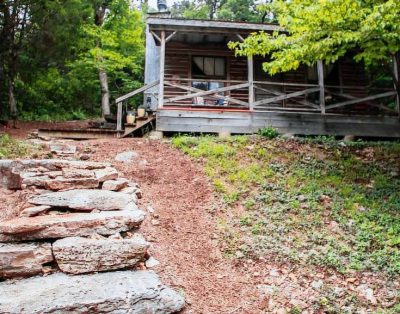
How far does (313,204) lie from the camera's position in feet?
20.7

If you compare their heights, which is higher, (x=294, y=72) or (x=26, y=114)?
(x=294, y=72)

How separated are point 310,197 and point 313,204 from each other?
266 mm

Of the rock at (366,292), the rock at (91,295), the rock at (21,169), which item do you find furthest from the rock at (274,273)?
the rock at (21,169)

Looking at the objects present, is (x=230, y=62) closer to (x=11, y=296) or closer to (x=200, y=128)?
(x=200, y=128)

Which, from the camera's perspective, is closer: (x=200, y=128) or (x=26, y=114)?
(x=200, y=128)

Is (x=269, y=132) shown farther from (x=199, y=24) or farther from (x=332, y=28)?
(x=199, y=24)

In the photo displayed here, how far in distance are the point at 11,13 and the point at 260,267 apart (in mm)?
12712

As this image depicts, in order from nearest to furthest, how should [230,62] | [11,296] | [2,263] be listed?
[11,296] < [2,263] < [230,62]

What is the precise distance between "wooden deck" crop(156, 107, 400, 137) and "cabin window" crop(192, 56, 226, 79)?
308cm

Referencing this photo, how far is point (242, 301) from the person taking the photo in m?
4.09

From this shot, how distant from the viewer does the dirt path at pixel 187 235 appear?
4.07 metres

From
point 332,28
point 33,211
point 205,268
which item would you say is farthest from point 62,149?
point 332,28

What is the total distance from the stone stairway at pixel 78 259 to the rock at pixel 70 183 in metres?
0.21

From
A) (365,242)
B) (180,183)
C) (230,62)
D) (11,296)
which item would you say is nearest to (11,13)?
(230,62)
